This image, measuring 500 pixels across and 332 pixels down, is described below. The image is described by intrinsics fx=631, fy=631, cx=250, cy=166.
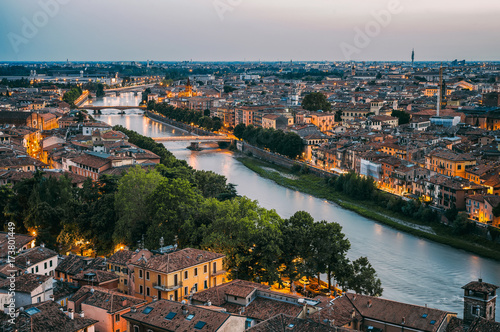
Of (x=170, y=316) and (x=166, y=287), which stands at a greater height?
(x=170, y=316)

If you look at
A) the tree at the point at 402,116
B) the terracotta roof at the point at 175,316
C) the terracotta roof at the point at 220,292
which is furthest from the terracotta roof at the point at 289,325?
the tree at the point at 402,116

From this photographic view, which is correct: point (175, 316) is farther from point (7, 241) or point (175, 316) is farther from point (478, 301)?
point (7, 241)

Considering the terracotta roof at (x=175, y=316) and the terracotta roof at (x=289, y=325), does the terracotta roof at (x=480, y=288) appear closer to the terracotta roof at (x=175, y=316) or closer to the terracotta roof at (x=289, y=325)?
the terracotta roof at (x=289, y=325)

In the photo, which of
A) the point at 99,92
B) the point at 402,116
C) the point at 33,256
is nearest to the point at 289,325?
the point at 33,256

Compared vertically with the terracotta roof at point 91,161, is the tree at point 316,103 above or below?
above

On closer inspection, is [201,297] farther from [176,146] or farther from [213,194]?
[176,146]

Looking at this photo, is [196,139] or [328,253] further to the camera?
[196,139]

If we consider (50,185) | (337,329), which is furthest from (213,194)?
(337,329)
